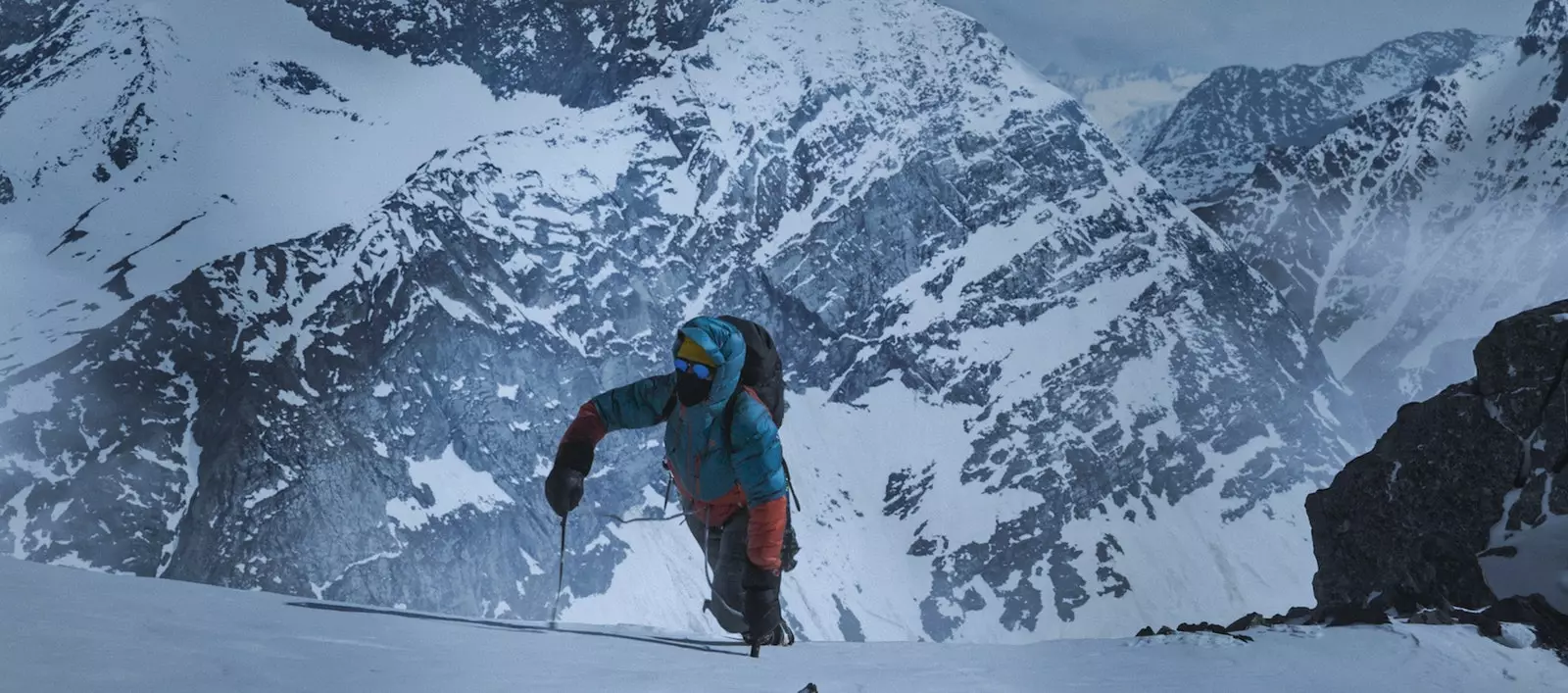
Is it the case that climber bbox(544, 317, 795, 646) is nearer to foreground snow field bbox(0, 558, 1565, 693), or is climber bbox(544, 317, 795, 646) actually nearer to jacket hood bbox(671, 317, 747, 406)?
jacket hood bbox(671, 317, 747, 406)

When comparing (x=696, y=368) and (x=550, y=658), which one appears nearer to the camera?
(x=550, y=658)

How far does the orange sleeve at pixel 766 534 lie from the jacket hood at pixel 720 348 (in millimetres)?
929

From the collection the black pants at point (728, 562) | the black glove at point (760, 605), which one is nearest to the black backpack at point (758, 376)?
the black pants at point (728, 562)

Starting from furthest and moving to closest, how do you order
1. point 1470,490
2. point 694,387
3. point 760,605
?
1. point 1470,490
2. point 694,387
3. point 760,605

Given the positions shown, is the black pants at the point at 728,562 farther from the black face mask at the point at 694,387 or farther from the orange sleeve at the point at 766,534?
the black face mask at the point at 694,387

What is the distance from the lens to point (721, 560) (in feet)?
35.4

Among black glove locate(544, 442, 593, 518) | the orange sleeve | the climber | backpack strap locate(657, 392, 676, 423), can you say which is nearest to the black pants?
the climber

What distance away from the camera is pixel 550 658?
7781mm

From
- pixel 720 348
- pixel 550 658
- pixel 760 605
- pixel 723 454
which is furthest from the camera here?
pixel 723 454

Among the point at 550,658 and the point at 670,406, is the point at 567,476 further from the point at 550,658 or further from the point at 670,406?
the point at 550,658

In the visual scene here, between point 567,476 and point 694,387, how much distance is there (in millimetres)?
1348

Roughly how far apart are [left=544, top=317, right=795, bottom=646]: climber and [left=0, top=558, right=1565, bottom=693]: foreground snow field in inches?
34.4

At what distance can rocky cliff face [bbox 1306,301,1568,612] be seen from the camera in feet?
50.9

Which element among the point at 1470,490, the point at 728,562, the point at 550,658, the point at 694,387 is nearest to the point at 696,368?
the point at 694,387
